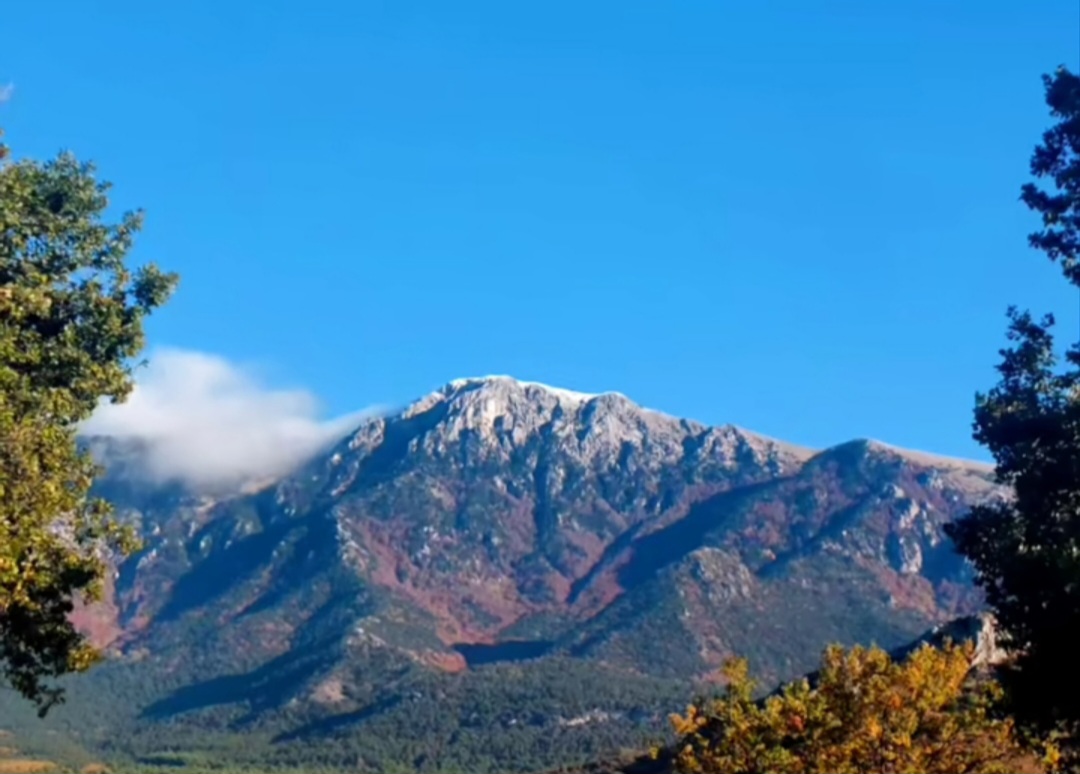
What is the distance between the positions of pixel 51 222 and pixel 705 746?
17.6m

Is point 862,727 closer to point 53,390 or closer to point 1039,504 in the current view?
point 1039,504

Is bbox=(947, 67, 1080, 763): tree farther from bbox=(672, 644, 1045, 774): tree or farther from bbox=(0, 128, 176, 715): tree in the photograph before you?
bbox=(0, 128, 176, 715): tree

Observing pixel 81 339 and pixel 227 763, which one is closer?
pixel 81 339

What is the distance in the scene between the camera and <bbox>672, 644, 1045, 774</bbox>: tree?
23.8 metres

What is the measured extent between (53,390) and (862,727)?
17.1 metres

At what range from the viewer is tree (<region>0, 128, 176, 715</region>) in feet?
72.3

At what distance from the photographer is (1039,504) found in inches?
993

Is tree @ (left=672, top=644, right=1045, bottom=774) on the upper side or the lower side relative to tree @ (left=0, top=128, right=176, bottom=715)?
lower

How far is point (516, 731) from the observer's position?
619 feet

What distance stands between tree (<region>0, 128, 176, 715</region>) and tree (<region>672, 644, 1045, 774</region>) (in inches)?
481

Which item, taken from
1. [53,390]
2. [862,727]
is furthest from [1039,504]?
[53,390]

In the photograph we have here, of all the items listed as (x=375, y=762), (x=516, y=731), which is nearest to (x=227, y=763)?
(x=375, y=762)

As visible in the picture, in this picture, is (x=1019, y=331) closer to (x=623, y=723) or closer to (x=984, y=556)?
(x=984, y=556)

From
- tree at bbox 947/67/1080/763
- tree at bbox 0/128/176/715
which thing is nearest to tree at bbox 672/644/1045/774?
tree at bbox 947/67/1080/763
